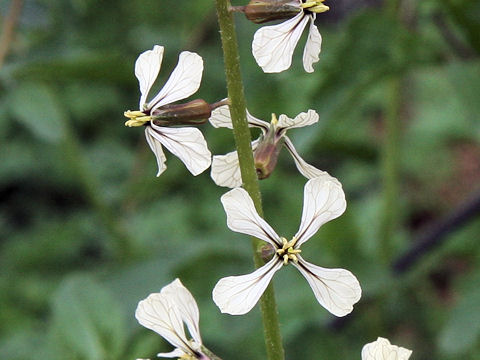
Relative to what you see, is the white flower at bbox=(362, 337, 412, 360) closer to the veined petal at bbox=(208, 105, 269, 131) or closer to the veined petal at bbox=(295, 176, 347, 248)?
the veined petal at bbox=(295, 176, 347, 248)

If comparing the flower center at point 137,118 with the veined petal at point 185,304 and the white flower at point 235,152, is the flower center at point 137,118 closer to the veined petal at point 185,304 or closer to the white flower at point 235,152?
the white flower at point 235,152

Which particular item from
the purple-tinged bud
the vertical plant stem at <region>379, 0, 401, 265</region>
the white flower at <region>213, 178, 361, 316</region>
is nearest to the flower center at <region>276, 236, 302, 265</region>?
the white flower at <region>213, 178, 361, 316</region>

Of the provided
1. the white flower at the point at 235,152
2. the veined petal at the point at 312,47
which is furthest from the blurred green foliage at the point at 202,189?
the veined petal at the point at 312,47

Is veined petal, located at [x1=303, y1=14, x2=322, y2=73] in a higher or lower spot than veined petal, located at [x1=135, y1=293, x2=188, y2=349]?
higher

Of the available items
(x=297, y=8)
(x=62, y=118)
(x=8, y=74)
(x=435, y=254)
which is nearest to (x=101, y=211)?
(x=62, y=118)

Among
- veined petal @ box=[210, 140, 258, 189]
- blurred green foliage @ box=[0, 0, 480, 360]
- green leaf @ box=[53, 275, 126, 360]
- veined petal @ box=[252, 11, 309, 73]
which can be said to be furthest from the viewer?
blurred green foliage @ box=[0, 0, 480, 360]

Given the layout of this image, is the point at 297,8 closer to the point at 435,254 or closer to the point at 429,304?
the point at 435,254
